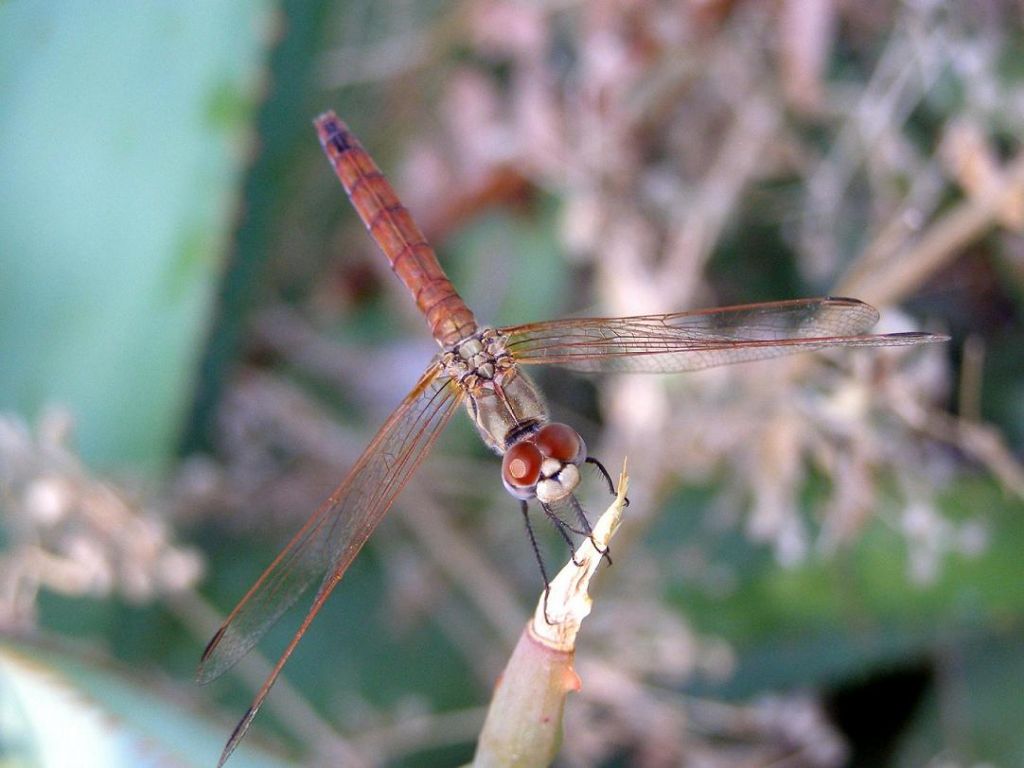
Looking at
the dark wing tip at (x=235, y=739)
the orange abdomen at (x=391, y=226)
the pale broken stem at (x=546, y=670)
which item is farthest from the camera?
the orange abdomen at (x=391, y=226)

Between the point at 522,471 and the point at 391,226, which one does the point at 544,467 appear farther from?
the point at 391,226

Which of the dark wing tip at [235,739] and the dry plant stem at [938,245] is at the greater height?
the dry plant stem at [938,245]

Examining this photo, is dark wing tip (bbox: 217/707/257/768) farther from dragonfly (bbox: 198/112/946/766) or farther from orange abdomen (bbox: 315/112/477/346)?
orange abdomen (bbox: 315/112/477/346)

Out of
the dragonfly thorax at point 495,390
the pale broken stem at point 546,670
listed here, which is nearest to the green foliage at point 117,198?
the dragonfly thorax at point 495,390

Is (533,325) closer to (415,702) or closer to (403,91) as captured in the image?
(415,702)

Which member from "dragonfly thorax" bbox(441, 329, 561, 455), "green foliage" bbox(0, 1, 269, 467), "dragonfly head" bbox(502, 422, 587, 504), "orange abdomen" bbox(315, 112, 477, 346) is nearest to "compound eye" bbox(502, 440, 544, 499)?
"dragonfly head" bbox(502, 422, 587, 504)

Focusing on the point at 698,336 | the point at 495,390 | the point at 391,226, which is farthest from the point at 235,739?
the point at 391,226

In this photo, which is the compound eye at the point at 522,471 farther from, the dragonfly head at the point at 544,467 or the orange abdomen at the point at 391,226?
the orange abdomen at the point at 391,226
